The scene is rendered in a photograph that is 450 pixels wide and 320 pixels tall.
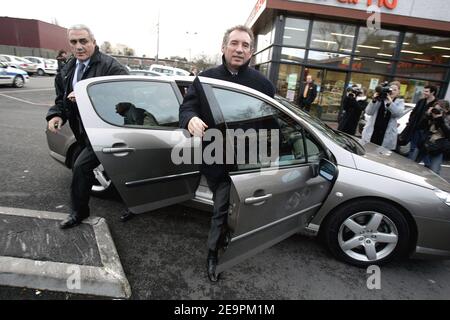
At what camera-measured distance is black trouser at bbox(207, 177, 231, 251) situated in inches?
86.4

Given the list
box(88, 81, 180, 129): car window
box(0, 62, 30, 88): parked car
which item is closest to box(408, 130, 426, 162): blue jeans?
box(88, 81, 180, 129): car window

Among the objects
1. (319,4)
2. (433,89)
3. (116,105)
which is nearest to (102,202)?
(116,105)

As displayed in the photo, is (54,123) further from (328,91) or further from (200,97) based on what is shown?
(328,91)

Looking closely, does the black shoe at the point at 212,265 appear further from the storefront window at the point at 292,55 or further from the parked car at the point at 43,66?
the parked car at the point at 43,66

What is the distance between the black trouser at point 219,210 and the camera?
2.19m

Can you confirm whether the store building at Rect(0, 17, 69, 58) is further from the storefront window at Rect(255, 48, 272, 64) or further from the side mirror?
the side mirror

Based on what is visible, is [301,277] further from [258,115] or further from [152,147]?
[152,147]

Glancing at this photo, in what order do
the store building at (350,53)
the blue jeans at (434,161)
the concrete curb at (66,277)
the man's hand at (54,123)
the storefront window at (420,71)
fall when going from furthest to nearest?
the storefront window at (420,71) < the store building at (350,53) < the blue jeans at (434,161) < the man's hand at (54,123) < the concrete curb at (66,277)

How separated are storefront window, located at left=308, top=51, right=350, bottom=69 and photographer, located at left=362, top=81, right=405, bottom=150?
580 cm

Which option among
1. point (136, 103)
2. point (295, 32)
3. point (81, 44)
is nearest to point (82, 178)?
point (136, 103)

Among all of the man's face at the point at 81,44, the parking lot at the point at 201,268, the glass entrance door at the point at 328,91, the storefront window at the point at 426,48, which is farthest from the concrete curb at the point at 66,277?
the storefront window at the point at 426,48

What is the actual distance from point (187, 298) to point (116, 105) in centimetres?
178

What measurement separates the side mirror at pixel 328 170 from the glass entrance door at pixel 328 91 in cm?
878
